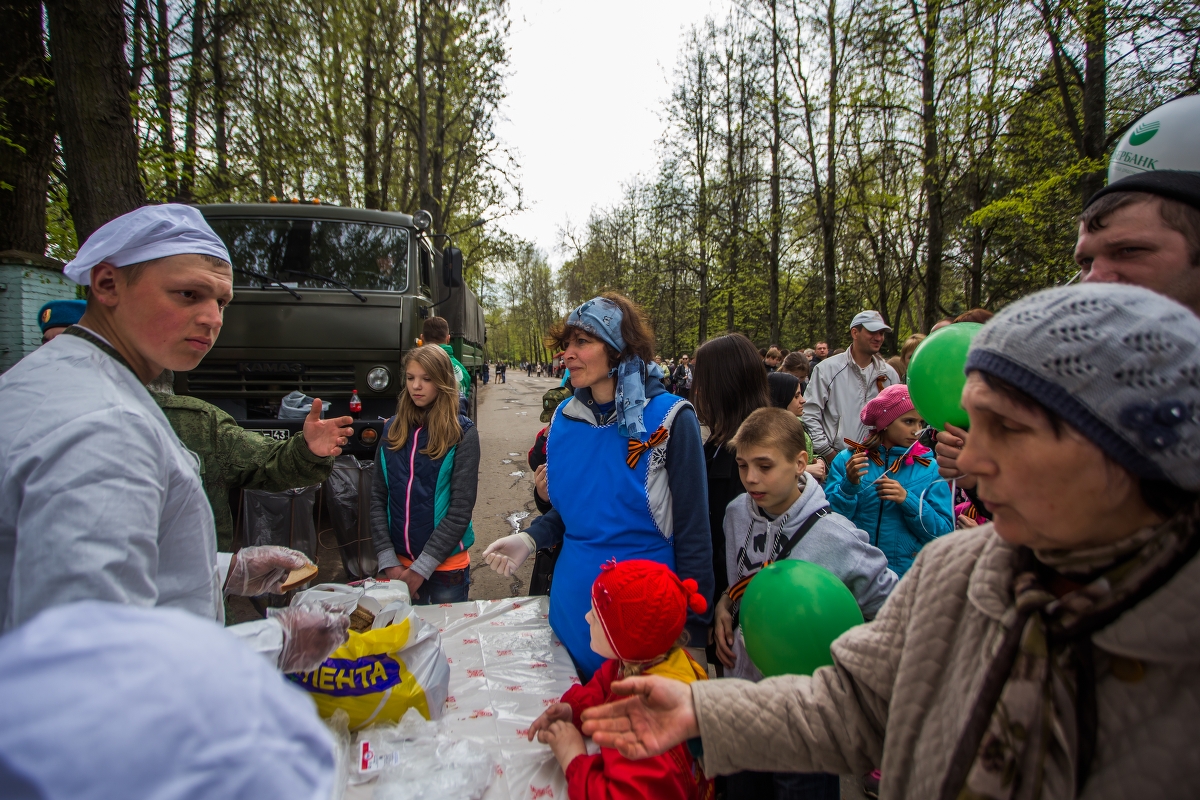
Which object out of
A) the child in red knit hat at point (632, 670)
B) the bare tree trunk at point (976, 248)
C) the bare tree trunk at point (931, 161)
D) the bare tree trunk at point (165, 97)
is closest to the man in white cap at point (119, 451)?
the child in red knit hat at point (632, 670)

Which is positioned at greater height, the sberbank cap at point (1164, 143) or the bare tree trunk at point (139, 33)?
the bare tree trunk at point (139, 33)

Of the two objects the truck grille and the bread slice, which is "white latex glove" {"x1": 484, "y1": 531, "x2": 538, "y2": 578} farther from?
the truck grille

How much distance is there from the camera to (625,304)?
2.42m

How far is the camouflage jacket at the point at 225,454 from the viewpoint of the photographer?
224cm

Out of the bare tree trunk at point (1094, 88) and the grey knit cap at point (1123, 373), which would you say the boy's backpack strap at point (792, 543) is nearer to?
the grey knit cap at point (1123, 373)

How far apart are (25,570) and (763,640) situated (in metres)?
1.54

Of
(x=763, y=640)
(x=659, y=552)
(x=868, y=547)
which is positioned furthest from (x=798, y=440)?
(x=763, y=640)

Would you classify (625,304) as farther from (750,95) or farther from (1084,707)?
(750,95)

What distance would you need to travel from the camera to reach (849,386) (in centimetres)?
466

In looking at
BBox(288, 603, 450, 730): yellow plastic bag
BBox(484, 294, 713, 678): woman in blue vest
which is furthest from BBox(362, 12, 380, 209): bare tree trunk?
BBox(288, 603, 450, 730): yellow plastic bag

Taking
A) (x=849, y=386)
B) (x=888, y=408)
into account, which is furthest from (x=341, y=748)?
(x=849, y=386)

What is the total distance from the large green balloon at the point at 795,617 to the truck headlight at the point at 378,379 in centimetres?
426

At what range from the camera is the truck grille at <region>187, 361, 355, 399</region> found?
16.3 ft

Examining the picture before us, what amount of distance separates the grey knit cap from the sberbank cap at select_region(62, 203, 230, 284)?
1.56 m
